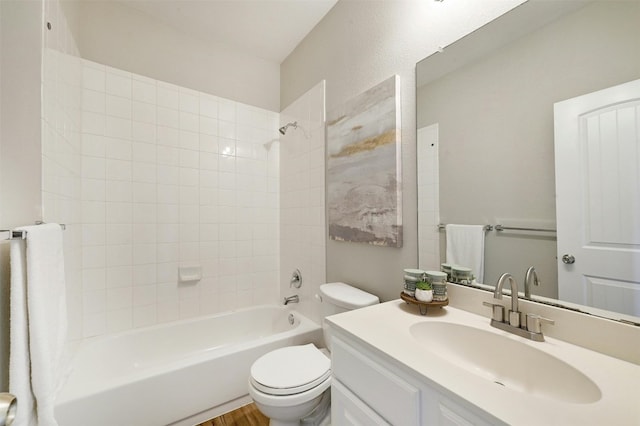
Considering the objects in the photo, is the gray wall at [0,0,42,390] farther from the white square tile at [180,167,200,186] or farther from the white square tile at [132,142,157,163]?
the white square tile at [180,167,200,186]

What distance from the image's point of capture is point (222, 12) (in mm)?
1883

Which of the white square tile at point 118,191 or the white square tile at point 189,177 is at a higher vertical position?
the white square tile at point 189,177

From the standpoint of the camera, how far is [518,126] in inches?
37.4

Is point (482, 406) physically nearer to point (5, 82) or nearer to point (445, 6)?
point (445, 6)

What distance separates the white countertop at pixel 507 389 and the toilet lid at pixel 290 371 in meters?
0.49

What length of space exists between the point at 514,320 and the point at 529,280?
154 mm

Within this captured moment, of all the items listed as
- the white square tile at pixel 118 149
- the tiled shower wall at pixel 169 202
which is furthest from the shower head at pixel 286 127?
the white square tile at pixel 118 149

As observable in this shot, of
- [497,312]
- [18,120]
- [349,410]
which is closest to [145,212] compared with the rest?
[18,120]

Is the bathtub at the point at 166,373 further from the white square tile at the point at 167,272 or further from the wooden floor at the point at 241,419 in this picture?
the white square tile at the point at 167,272

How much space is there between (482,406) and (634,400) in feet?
1.09

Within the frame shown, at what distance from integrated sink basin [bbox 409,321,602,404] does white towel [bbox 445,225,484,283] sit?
0.85ft

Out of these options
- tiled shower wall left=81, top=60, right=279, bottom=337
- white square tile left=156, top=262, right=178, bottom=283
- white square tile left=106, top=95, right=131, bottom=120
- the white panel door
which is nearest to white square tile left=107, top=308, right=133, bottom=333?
tiled shower wall left=81, top=60, right=279, bottom=337

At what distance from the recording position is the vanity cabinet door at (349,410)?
2.56 ft

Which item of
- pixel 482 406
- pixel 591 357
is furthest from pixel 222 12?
pixel 591 357
